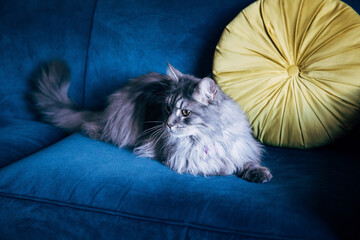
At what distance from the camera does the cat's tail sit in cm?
197

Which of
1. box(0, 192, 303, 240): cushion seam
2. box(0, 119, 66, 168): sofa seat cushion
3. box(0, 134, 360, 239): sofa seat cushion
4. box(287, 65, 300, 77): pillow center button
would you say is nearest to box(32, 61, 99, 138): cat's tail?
box(0, 119, 66, 168): sofa seat cushion

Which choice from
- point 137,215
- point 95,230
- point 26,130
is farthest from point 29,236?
point 26,130

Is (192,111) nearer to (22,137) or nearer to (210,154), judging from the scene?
(210,154)

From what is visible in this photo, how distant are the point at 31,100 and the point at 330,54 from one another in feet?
6.07

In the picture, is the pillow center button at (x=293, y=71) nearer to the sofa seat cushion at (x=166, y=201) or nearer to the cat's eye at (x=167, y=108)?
the sofa seat cushion at (x=166, y=201)

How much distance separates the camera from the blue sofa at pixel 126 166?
3.51ft

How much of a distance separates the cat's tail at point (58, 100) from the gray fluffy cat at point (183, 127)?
0.13m

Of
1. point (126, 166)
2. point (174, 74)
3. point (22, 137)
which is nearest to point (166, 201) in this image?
point (126, 166)

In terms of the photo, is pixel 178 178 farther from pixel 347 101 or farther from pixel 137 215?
pixel 347 101

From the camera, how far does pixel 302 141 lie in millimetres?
1568

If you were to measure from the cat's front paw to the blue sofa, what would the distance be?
0.11ft

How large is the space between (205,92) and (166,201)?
0.51 meters

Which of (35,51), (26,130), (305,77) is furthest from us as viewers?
(35,51)

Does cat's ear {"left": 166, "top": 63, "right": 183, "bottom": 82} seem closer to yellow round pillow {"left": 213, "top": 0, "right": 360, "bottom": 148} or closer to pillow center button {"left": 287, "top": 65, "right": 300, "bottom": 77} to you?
yellow round pillow {"left": 213, "top": 0, "right": 360, "bottom": 148}
